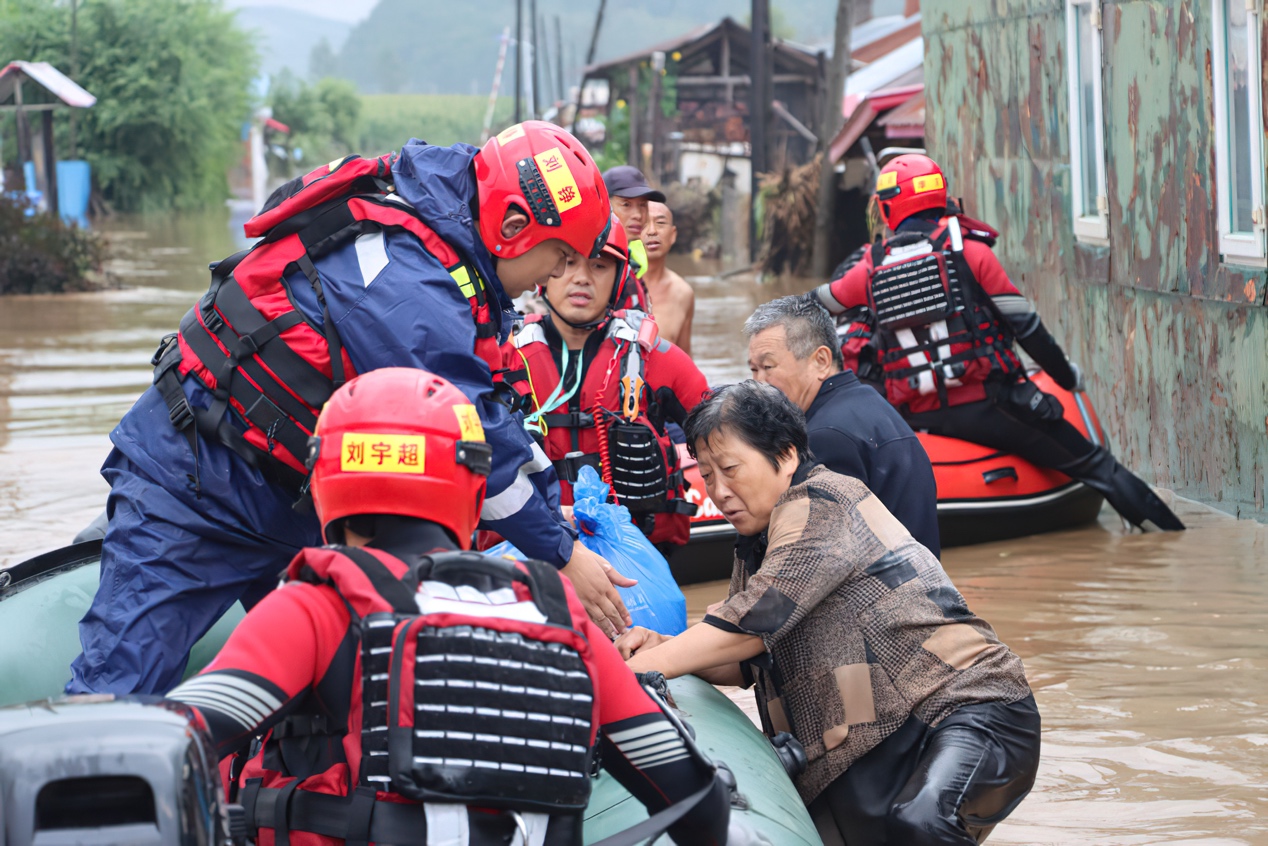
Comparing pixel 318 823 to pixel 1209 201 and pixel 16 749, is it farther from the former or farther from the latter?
pixel 1209 201

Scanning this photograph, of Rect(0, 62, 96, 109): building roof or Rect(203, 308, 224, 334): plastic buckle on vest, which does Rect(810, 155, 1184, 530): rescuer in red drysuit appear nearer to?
Rect(203, 308, 224, 334): plastic buckle on vest

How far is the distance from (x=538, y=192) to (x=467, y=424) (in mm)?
Result: 1060

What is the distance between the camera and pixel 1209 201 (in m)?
7.29

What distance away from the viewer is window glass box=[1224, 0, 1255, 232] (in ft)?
22.7

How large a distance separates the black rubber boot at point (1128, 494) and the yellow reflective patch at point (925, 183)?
1.72 meters

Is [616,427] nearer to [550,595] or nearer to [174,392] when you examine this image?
[174,392]

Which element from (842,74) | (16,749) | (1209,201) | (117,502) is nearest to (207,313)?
(117,502)

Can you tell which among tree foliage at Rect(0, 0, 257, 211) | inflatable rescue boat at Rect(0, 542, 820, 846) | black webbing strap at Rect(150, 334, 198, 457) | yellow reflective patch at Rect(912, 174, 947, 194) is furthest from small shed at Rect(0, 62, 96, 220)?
black webbing strap at Rect(150, 334, 198, 457)

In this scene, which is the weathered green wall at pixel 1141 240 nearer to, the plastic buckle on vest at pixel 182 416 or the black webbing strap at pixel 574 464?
the black webbing strap at pixel 574 464

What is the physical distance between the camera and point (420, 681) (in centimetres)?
190

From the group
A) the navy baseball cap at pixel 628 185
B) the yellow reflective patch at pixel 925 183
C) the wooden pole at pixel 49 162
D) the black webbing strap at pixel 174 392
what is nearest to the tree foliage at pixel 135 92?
the wooden pole at pixel 49 162

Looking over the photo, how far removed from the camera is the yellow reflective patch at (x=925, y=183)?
23.1 feet

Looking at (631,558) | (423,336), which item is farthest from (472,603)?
(631,558)

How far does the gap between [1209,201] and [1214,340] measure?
2.39 feet
